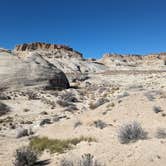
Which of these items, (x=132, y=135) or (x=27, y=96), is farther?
(x=27, y=96)

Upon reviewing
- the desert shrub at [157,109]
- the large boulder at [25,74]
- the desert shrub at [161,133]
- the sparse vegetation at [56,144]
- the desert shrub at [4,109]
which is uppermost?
the large boulder at [25,74]

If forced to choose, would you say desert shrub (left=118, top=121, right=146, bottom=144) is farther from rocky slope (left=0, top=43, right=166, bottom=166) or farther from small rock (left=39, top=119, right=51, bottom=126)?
small rock (left=39, top=119, right=51, bottom=126)

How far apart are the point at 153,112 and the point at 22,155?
7.32 metres

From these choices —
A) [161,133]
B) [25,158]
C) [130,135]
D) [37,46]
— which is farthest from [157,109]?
[37,46]

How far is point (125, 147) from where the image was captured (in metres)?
10.3

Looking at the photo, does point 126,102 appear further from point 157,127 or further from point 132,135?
point 132,135

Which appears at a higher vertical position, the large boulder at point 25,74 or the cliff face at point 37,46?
the cliff face at point 37,46

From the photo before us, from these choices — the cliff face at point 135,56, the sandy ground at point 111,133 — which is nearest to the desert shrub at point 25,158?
the sandy ground at point 111,133

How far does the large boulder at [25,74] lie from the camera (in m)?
35.8

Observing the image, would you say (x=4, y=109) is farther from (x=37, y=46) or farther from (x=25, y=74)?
(x=37, y=46)

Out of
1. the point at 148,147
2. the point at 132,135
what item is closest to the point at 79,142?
the point at 132,135

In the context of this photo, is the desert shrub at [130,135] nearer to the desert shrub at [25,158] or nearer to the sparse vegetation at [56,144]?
the sparse vegetation at [56,144]

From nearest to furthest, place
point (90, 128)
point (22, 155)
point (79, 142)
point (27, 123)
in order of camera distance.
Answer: point (22, 155)
point (79, 142)
point (90, 128)
point (27, 123)

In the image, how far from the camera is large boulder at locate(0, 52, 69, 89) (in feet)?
117
